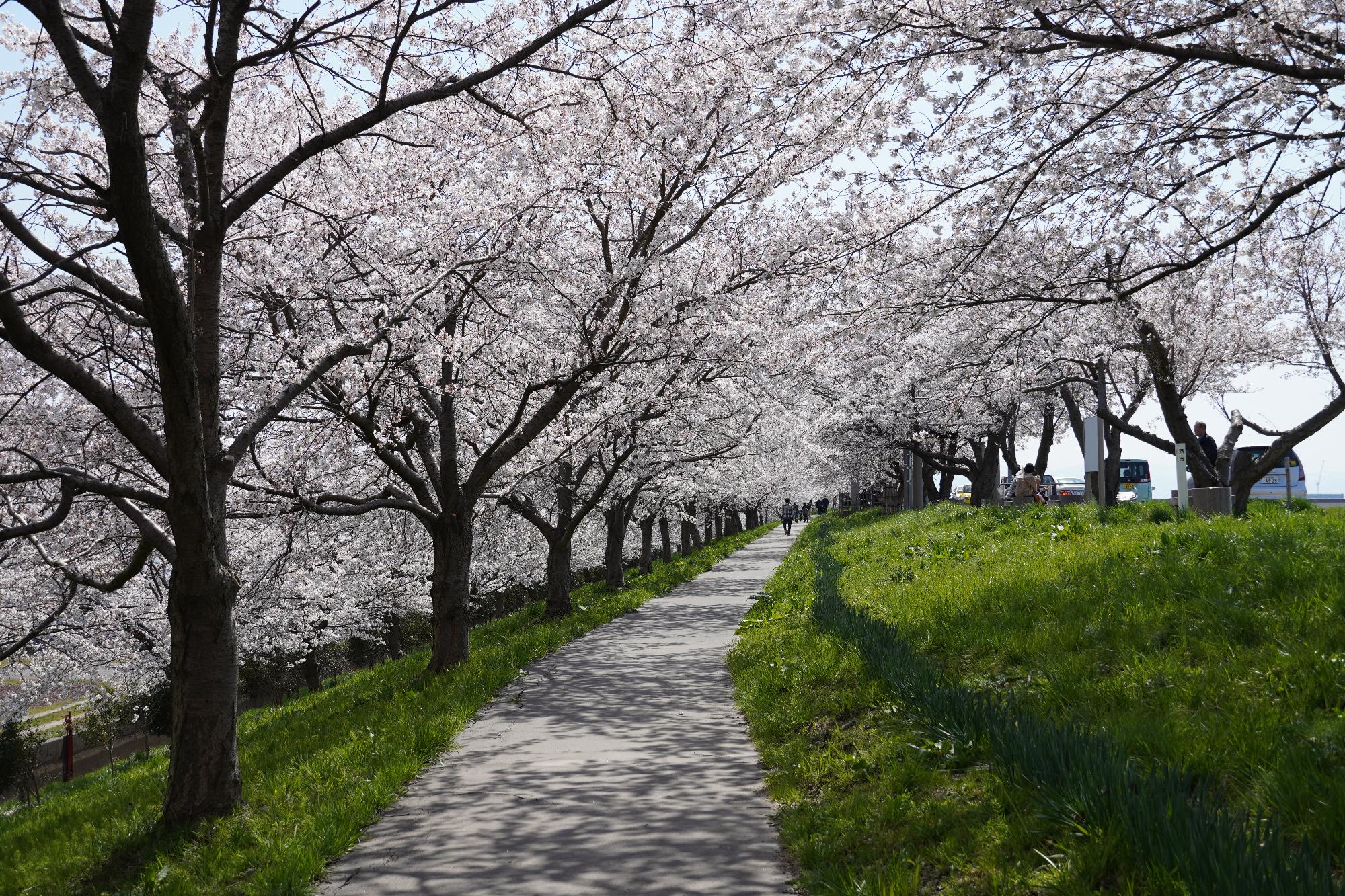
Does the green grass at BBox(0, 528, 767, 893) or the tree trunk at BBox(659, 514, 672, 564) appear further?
the tree trunk at BBox(659, 514, 672, 564)

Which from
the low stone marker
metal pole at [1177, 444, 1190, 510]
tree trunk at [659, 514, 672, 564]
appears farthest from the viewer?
tree trunk at [659, 514, 672, 564]

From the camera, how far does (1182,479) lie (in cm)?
1256

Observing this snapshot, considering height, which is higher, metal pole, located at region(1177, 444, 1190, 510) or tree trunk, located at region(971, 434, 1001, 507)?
tree trunk, located at region(971, 434, 1001, 507)

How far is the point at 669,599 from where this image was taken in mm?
19047

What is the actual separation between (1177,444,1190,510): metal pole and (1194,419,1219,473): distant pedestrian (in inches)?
137

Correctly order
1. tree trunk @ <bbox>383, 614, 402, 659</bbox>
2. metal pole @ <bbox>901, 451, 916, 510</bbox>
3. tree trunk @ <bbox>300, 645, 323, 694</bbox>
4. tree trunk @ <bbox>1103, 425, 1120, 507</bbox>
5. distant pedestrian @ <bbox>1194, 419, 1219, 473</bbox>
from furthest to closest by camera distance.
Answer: tree trunk @ <bbox>383, 614, 402, 659</bbox> → metal pole @ <bbox>901, 451, 916, 510</bbox> → tree trunk @ <bbox>300, 645, 323, 694</bbox> → tree trunk @ <bbox>1103, 425, 1120, 507</bbox> → distant pedestrian @ <bbox>1194, 419, 1219, 473</bbox>

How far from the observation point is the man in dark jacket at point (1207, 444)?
16.5m

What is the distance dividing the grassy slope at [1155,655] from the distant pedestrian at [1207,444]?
6655mm

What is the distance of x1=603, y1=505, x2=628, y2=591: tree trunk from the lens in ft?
72.3

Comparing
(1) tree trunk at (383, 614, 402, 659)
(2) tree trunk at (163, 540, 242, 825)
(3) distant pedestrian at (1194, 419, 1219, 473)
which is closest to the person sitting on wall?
(3) distant pedestrian at (1194, 419, 1219, 473)

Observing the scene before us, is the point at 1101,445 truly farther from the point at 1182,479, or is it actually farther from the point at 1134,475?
the point at 1134,475

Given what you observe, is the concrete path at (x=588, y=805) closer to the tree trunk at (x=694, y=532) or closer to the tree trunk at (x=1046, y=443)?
the tree trunk at (x=1046, y=443)

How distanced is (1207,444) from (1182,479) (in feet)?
17.9

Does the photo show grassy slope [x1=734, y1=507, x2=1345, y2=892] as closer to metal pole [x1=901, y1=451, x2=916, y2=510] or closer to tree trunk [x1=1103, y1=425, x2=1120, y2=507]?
tree trunk [x1=1103, y1=425, x2=1120, y2=507]
